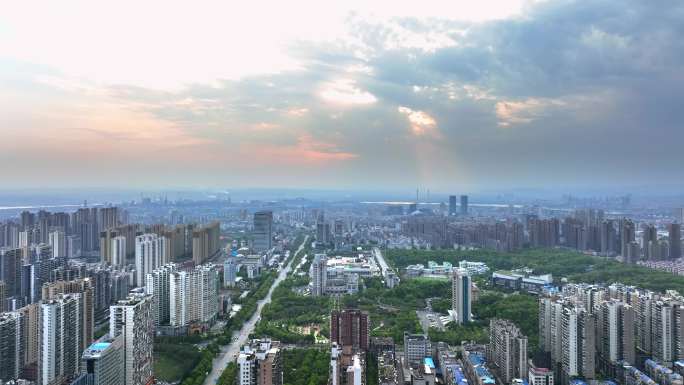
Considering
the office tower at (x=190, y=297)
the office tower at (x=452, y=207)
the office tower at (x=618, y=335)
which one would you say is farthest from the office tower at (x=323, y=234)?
the office tower at (x=618, y=335)

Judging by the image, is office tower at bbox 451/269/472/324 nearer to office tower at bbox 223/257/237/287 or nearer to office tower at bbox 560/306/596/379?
office tower at bbox 560/306/596/379

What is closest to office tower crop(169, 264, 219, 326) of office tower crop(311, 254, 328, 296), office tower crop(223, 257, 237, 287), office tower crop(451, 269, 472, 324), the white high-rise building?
office tower crop(311, 254, 328, 296)

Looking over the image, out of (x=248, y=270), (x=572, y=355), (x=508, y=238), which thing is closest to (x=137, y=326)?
(x=572, y=355)

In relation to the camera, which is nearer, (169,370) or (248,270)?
(169,370)

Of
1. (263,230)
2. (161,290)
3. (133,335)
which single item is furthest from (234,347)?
(263,230)

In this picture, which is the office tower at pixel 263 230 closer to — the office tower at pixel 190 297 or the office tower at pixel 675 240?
the office tower at pixel 190 297

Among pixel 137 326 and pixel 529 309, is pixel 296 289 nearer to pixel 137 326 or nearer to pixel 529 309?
pixel 529 309
